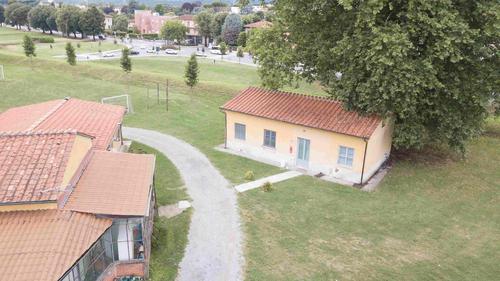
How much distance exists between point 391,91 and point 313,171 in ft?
21.5

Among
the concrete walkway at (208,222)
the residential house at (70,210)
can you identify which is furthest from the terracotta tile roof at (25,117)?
the concrete walkway at (208,222)

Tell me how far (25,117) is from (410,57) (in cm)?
2108

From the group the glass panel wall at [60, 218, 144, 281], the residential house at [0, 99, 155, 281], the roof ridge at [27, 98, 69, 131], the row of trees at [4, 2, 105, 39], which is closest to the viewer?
the residential house at [0, 99, 155, 281]

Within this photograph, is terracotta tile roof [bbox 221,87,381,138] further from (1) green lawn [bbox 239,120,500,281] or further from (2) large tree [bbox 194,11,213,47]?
(2) large tree [bbox 194,11,213,47]

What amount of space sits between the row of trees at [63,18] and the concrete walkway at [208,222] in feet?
303

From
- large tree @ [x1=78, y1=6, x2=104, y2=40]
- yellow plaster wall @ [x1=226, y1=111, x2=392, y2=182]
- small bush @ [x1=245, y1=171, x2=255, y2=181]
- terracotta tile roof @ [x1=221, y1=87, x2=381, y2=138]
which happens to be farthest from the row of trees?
small bush @ [x1=245, y1=171, x2=255, y2=181]

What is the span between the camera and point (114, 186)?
15.5m

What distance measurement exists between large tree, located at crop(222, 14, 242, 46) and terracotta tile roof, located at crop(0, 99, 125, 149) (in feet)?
286

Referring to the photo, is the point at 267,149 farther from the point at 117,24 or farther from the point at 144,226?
the point at 117,24

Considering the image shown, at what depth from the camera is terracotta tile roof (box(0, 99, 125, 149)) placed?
21.2 meters

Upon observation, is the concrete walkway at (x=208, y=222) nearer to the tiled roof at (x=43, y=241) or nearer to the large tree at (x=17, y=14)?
the tiled roof at (x=43, y=241)

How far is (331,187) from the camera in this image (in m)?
Result: 23.2

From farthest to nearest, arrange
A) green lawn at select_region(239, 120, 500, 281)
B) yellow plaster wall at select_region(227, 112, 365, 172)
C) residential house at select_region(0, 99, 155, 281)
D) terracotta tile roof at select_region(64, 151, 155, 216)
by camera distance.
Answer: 1. yellow plaster wall at select_region(227, 112, 365, 172)
2. green lawn at select_region(239, 120, 500, 281)
3. terracotta tile roof at select_region(64, 151, 155, 216)
4. residential house at select_region(0, 99, 155, 281)

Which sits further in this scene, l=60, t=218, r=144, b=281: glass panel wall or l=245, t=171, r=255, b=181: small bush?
l=245, t=171, r=255, b=181: small bush
